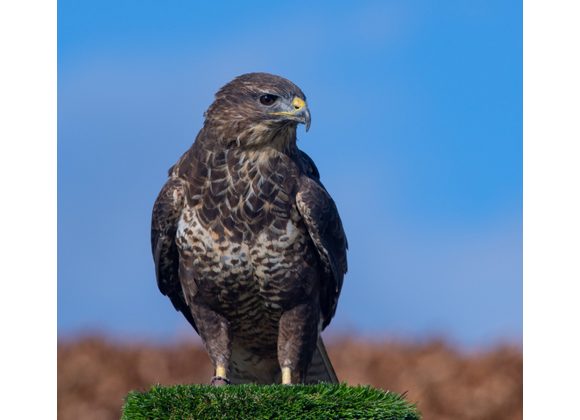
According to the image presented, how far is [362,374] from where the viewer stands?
10328 millimetres

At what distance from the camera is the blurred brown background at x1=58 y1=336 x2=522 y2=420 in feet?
33.1

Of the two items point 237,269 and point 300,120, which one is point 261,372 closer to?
point 237,269

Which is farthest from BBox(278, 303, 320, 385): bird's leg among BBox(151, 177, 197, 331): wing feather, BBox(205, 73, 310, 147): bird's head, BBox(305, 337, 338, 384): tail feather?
BBox(205, 73, 310, 147): bird's head

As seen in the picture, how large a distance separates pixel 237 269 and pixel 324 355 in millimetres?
998

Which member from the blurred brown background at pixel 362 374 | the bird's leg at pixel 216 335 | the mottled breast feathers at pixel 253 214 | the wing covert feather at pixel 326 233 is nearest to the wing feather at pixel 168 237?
the mottled breast feathers at pixel 253 214

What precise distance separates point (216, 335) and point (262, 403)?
87 cm

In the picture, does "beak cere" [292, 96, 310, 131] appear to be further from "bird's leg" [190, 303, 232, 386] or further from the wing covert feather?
"bird's leg" [190, 303, 232, 386]

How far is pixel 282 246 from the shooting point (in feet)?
16.9

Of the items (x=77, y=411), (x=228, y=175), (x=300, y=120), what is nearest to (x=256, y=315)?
(x=228, y=175)

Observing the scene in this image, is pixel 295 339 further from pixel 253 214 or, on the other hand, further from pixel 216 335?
pixel 253 214

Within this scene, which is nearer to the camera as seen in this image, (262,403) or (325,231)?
(262,403)

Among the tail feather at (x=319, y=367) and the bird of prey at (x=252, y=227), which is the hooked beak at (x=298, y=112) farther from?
the tail feather at (x=319, y=367)

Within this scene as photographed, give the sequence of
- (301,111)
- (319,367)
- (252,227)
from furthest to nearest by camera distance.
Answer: (319,367) < (252,227) < (301,111)

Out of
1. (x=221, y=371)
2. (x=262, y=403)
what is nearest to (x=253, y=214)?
(x=221, y=371)
